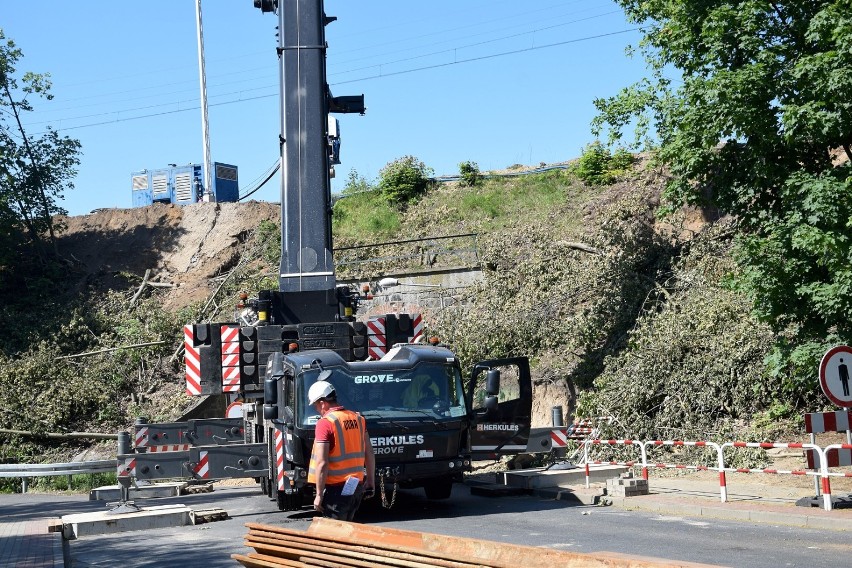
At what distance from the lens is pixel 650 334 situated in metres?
22.4

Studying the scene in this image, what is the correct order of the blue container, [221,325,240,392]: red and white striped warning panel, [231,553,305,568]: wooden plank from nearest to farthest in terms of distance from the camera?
1. [231,553,305,568]: wooden plank
2. [221,325,240,392]: red and white striped warning panel
3. the blue container

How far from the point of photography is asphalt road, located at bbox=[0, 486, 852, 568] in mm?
10328

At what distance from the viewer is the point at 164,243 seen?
128 ft

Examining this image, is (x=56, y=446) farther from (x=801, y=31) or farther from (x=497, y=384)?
(x=801, y=31)

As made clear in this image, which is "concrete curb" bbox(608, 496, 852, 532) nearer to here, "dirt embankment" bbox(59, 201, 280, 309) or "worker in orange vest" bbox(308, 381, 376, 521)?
"worker in orange vest" bbox(308, 381, 376, 521)

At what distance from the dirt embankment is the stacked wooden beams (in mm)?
28745

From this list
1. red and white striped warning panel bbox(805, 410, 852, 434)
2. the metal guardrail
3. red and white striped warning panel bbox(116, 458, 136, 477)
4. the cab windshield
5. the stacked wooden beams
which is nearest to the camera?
the stacked wooden beams

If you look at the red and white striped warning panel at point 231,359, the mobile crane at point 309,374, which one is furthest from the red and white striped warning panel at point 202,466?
the red and white striped warning panel at point 231,359

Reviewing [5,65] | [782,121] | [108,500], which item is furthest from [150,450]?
[5,65]

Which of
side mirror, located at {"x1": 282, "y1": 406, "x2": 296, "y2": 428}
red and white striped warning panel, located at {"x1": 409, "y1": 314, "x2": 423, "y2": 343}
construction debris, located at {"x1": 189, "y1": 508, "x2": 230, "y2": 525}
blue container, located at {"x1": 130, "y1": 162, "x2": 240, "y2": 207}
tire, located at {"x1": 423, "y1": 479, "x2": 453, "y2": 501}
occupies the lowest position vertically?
construction debris, located at {"x1": 189, "y1": 508, "x2": 230, "y2": 525}

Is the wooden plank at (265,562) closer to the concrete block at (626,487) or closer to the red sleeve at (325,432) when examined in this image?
the red sleeve at (325,432)

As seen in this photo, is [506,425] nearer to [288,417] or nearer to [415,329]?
[415,329]

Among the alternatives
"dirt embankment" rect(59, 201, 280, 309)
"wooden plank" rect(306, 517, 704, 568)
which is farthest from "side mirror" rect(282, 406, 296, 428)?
"dirt embankment" rect(59, 201, 280, 309)

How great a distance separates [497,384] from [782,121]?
5.92 metres
